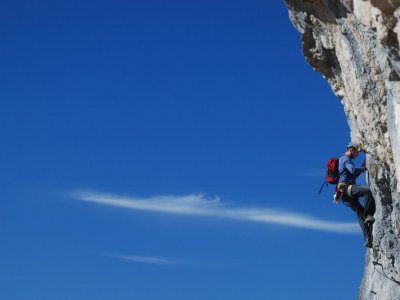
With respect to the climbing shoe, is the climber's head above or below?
above

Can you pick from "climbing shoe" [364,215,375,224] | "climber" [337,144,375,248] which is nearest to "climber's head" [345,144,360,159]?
"climber" [337,144,375,248]

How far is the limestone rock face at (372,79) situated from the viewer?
15.7 metres

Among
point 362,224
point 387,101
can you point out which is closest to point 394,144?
point 387,101

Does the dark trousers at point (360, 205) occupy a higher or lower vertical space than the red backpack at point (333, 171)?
lower

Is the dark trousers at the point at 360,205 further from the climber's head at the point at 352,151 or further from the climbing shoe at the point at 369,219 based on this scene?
the climber's head at the point at 352,151

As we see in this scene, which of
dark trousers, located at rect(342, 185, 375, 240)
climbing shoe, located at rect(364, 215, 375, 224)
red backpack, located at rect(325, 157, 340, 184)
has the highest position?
red backpack, located at rect(325, 157, 340, 184)

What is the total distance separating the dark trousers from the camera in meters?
23.8

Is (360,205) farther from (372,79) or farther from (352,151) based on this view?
(372,79)

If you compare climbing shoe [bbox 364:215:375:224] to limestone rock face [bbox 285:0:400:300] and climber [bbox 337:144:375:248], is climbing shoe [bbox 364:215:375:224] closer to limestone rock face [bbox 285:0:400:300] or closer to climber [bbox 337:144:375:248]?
climber [bbox 337:144:375:248]

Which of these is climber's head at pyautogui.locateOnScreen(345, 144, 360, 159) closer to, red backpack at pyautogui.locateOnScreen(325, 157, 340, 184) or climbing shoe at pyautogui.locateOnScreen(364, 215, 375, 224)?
red backpack at pyautogui.locateOnScreen(325, 157, 340, 184)

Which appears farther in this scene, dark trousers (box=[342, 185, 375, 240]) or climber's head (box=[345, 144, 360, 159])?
dark trousers (box=[342, 185, 375, 240])

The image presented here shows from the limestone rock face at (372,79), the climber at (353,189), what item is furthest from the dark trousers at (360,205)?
the limestone rock face at (372,79)

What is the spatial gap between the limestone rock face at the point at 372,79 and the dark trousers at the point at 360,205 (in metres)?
0.71

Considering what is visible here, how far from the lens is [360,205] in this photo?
24.4 m
